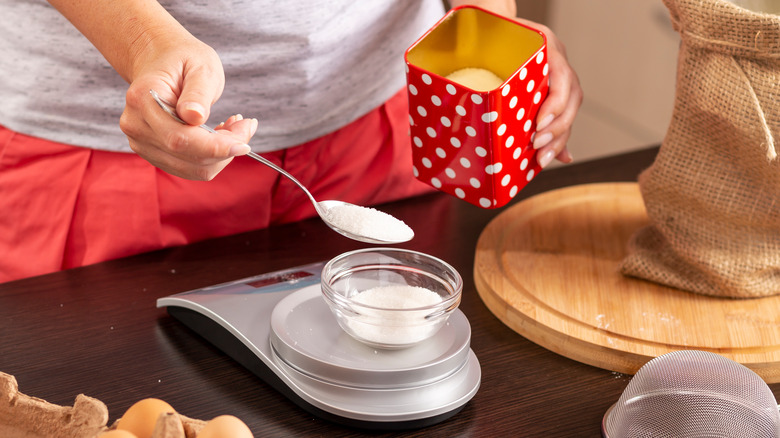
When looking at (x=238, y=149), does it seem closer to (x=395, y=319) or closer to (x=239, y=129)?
(x=239, y=129)

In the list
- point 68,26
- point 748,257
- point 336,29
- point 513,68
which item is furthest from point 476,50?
point 68,26

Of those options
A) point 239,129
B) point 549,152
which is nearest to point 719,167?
point 549,152

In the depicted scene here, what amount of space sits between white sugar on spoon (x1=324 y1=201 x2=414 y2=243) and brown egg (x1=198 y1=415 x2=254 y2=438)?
270 millimetres

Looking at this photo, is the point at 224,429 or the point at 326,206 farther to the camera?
the point at 326,206

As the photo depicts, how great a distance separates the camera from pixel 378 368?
A: 0.71 meters

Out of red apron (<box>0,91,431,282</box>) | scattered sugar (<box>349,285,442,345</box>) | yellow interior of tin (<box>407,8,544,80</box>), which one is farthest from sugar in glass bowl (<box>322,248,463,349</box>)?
red apron (<box>0,91,431,282</box>)

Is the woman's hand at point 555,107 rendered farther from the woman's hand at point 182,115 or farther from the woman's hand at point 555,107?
the woman's hand at point 182,115

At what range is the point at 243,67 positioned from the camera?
41.9 inches

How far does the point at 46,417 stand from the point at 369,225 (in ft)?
1.09

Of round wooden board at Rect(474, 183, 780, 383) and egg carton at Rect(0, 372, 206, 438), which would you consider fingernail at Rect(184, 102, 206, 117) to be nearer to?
egg carton at Rect(0, 372, 206, 438)

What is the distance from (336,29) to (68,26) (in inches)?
13.6

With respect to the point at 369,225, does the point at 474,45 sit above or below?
above

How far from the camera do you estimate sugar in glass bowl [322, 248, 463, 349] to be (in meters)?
0.72

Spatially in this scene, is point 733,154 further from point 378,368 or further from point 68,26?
point 68,26
